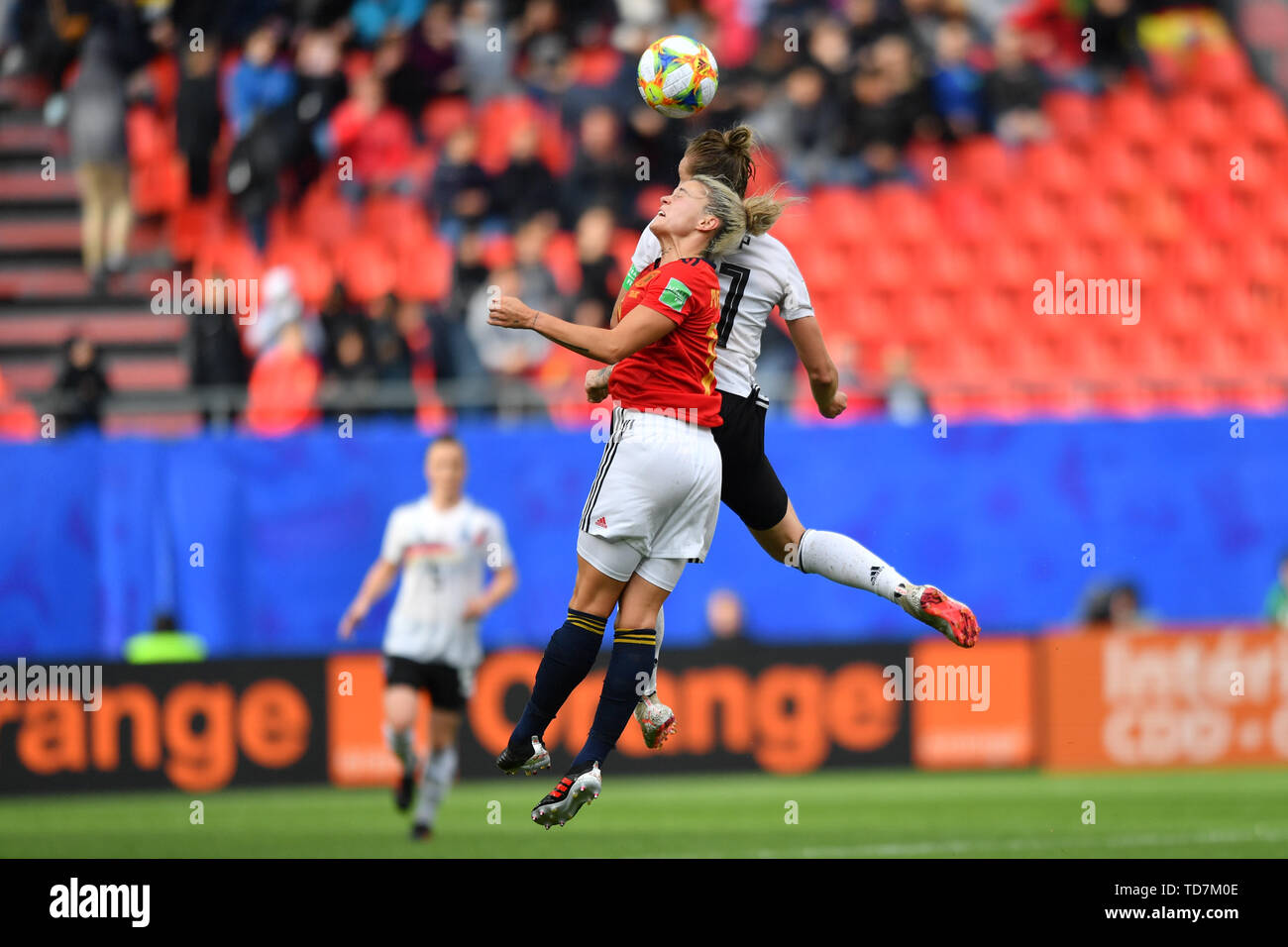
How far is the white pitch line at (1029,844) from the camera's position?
10500mm

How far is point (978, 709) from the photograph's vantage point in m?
14.7

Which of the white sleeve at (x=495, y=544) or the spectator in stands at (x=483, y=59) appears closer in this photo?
the white sleeve at (x=495, y=544)

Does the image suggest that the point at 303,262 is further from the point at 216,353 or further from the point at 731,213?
the point at 731,213

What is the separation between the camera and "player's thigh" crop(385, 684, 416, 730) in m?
11.6

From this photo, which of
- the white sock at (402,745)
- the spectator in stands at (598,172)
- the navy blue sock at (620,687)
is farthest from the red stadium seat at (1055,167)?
the navy blue sock at (620,687)

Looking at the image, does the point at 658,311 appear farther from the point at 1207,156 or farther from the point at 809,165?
the point at 1207,156

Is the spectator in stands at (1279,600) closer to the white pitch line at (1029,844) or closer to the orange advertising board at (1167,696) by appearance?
the orange advertising board at (1167,696)

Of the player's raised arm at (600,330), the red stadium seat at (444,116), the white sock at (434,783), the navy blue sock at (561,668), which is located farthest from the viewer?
the red stadium seat at (444,116)

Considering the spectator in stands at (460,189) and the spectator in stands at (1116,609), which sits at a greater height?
the spectator in stands at (460,189)

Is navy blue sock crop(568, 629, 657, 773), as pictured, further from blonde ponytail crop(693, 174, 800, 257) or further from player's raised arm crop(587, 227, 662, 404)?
blonde ponytail crop(693, 174, 800, 257)

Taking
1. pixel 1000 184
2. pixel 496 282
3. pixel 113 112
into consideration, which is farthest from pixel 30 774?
pixel 1000 184

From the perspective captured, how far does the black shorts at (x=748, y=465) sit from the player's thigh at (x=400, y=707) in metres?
4.52

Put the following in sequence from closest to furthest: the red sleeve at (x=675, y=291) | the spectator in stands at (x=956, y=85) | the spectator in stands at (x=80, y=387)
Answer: the red sleeve at (x=675, y=291)
the spectator in stands at (x=80, y=387)
the spectator in stands at (x=956, y=85)

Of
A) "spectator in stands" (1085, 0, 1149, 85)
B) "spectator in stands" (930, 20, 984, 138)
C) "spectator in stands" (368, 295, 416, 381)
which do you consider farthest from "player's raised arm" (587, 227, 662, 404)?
"spectator in stands" (1085, 0, 1149, 85)
